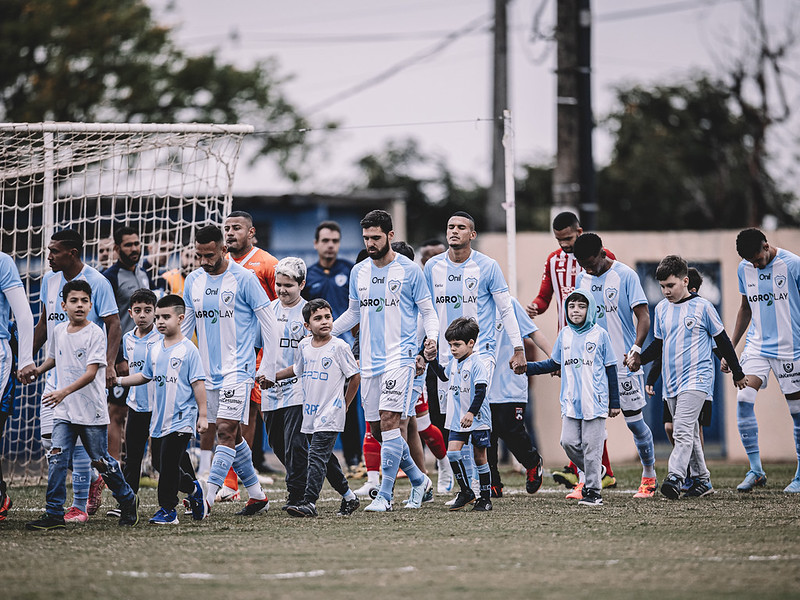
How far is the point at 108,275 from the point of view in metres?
9.84

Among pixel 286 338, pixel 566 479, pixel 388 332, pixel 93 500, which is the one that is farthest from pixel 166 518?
pixel 566 479

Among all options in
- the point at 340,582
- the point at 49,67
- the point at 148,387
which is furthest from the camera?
the point at 49,67

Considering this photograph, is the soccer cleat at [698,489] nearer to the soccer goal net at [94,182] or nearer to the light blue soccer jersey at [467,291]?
the light blue soccer jersey at [467,291]

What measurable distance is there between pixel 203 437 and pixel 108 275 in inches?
81.8

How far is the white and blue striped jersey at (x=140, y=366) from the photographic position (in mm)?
8719

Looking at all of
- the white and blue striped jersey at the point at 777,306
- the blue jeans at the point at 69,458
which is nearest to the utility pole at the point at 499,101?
the white and blue striped jersey at the point at 777,306

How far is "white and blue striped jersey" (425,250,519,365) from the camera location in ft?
30.0

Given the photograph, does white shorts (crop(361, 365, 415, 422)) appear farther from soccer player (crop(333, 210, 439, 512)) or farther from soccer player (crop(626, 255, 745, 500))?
soccer player (crop(626, 255, 745, 500))

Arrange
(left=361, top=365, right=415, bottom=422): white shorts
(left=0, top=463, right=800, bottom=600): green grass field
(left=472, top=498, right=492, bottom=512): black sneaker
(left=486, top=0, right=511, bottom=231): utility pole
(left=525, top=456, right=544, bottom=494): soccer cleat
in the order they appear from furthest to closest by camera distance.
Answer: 1. (left=486, top=0, right=511, bottom=231): utility pole
2. (left=525, top=456, right=544, bottom=494): soccer cleat
3. (left=472, top=498, right=492, bottom=512): black sneaker
4. (left=361, top=365, right=415, bottom=422): white shorts
5. (left=0, top=463, right=800, bottom=600): green grass field

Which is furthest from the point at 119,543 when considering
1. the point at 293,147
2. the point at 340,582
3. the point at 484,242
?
the point at 293,147

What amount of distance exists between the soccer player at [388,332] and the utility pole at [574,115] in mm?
5644

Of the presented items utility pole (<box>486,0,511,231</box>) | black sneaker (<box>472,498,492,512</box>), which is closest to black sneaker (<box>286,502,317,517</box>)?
black sneaker (<box>472,498,492,512</box>)

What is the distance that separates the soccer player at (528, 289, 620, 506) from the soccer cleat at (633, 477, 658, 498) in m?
0.69

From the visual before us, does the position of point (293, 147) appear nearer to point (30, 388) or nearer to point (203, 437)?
point (30, 388)
